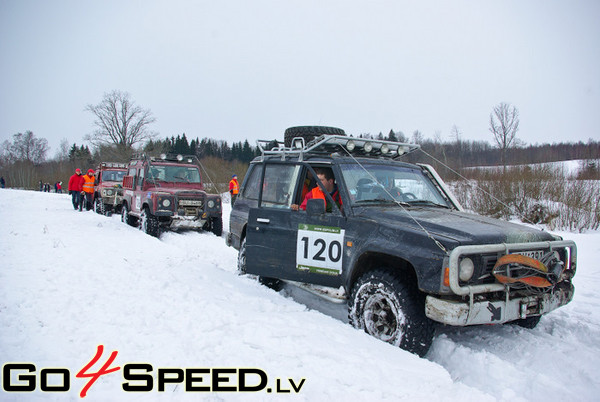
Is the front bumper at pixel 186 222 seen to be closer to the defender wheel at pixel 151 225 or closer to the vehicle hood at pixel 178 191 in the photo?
the defender wheel at pixel 151 225

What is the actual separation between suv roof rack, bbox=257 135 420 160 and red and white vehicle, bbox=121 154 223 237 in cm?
602

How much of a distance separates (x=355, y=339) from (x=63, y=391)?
2.39m

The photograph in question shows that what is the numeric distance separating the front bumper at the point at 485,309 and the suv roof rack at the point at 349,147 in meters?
2.26

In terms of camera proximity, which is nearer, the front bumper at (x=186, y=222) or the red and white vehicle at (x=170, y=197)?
the red and white vehicle at (x=170, y=197)

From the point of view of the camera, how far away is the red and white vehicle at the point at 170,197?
1094cm

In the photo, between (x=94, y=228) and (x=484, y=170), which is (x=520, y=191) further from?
(x=94, y=228)

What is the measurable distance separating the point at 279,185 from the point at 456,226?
2.50 m

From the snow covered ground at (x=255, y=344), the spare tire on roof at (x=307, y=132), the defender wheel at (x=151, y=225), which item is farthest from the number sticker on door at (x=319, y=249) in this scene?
the defender wheel at (x=151, y=225)

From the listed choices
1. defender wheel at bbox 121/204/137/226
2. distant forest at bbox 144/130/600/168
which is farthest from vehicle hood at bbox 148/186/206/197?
distant forest at bbox 144/130/600/168

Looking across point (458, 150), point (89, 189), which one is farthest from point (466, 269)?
point (458, 150)

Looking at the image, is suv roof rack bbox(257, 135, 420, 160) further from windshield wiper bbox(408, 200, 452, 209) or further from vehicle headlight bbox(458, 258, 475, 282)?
vehicle headlight bbox(458, 258, 475, 282)

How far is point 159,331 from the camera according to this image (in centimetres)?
387

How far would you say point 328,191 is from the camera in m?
4.83

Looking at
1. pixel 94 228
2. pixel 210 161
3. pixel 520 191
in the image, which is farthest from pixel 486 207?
pixel 210 161
